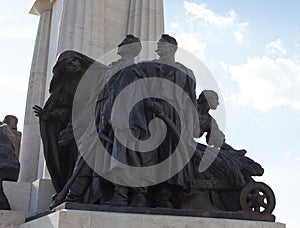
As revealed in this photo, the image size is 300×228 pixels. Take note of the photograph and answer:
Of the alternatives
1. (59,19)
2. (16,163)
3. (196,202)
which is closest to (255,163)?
(196,202)

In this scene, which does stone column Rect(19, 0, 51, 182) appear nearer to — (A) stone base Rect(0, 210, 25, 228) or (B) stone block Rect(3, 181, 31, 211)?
(B) stone block Rect(3, 181, 31, 211)

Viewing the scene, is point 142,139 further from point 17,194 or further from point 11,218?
point 17,194

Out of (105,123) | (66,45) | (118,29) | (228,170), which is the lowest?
(228,170)

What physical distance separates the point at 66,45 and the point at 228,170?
15.6ft

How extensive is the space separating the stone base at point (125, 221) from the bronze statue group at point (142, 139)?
39cm

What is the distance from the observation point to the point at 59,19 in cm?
1209

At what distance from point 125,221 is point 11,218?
2.56m

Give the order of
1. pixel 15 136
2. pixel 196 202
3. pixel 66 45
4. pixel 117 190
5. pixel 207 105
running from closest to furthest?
pixel 117 190
pixel 196 202
pixel 207 105
pixel 66 45
pixel 15 136

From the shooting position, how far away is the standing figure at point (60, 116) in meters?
8.67

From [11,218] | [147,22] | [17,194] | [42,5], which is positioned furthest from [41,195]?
[42,5]

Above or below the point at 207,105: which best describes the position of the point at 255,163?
below

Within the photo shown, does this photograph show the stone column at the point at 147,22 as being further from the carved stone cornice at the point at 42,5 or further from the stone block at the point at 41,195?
the stone block at the point at 41,195

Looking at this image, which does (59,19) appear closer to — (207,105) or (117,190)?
(207,105)

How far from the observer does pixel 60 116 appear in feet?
28.8
